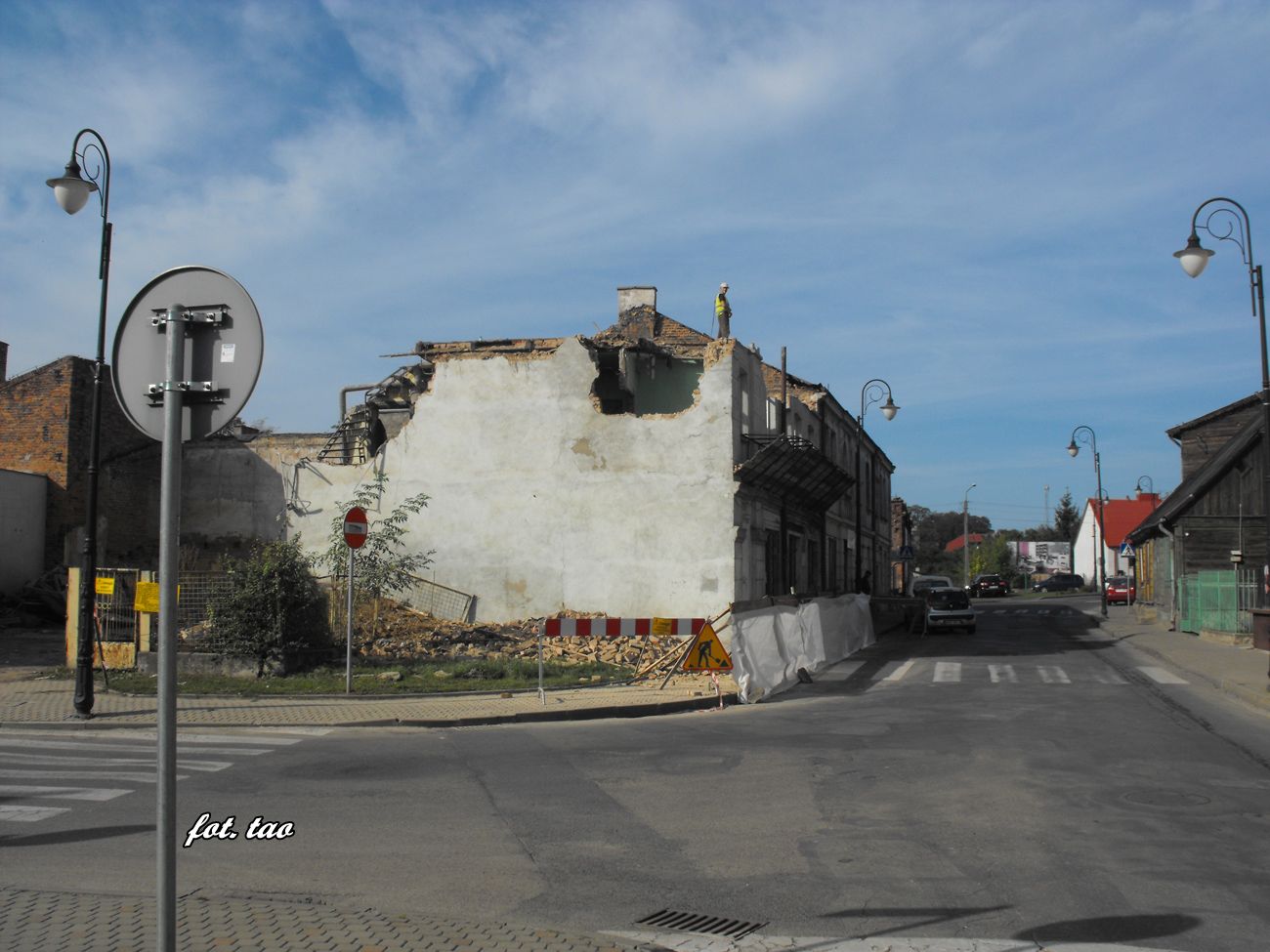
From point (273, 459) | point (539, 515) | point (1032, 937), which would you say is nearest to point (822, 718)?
point (1032, 937)

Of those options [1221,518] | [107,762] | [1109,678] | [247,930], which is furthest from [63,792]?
[1221,518]

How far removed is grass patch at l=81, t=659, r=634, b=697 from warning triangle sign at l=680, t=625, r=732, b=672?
7.75 ft

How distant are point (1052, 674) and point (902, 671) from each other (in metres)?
2.79

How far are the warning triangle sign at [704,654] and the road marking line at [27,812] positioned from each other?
30.2 ft

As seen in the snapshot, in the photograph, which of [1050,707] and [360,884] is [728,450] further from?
[360,884]

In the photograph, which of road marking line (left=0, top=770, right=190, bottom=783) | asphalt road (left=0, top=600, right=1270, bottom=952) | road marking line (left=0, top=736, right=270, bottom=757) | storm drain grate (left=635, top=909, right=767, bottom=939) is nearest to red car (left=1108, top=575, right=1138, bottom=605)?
asphalt road (left=0, top=600, right=1270, bottom=952)

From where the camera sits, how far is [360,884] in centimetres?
635

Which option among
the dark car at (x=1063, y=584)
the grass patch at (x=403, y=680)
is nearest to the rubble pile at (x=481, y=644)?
the grass patch at (x=403, y=680)

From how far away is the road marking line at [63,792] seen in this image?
347 inches

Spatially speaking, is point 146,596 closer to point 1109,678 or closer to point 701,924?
point 701,924

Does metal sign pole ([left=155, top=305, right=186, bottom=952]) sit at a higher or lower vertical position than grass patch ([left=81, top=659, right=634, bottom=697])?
higher

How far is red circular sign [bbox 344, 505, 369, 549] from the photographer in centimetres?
1597

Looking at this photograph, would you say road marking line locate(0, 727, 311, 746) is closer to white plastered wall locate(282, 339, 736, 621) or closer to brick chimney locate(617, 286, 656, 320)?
white plastered wall locate(282, 339, 736, 621)

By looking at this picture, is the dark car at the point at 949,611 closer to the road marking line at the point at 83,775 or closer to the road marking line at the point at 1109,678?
the road marking line at the point at 1109,678
